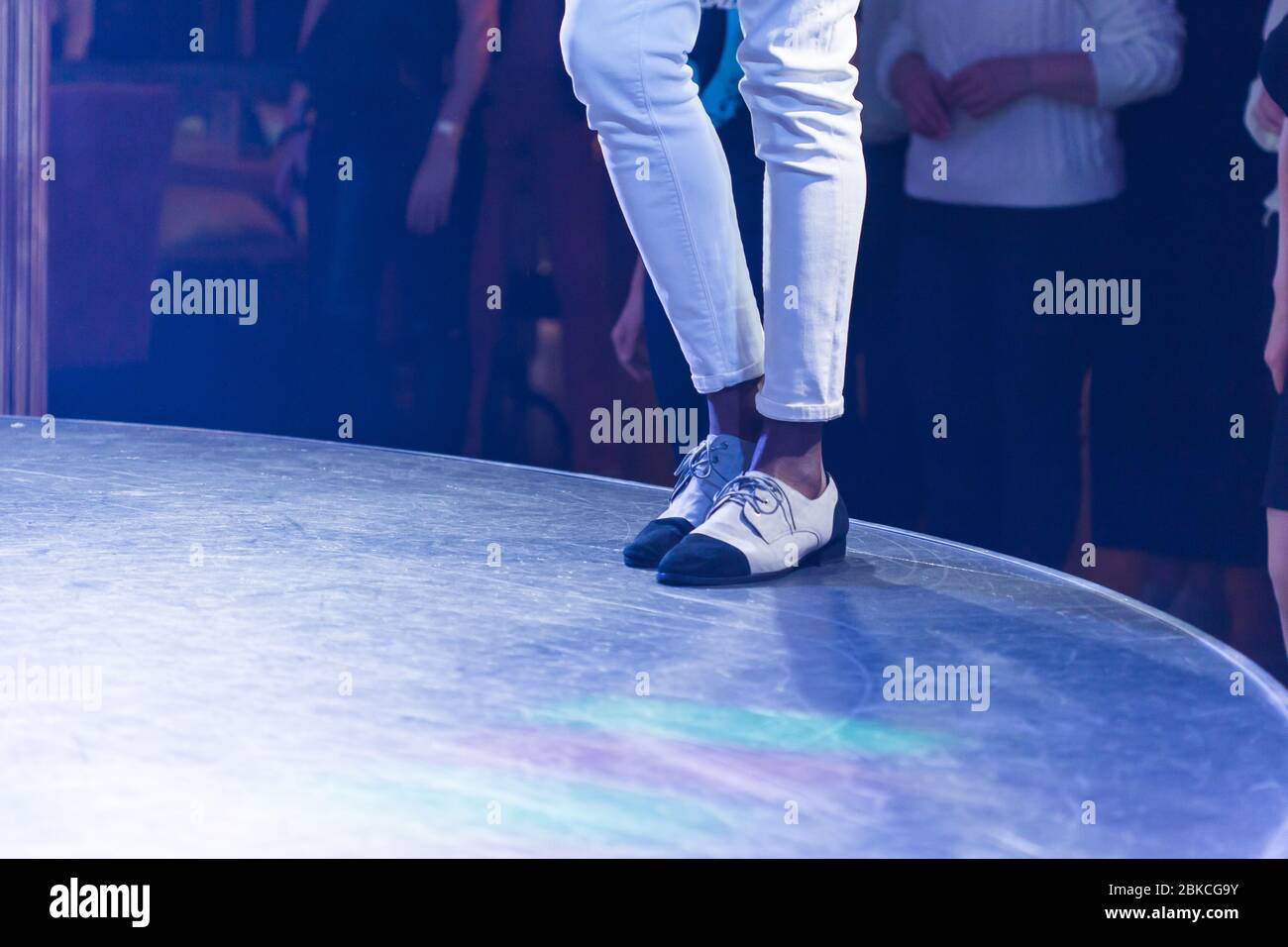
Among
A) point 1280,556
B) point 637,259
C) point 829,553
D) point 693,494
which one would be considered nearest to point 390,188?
point 637,259

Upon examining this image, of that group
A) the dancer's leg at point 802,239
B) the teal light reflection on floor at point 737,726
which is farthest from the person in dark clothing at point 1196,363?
the teal light reflection on floor at point 737,726

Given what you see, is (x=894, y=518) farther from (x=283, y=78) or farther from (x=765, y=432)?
(x=283, y=78)

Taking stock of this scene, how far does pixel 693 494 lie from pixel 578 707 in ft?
1.83

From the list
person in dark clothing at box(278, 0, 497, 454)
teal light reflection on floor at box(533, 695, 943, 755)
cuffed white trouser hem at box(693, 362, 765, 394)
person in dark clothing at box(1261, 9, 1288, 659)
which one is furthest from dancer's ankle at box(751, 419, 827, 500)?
person in dark clothing at box(278, 0, 497, 454)

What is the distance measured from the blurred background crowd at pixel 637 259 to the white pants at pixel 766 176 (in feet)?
2.21

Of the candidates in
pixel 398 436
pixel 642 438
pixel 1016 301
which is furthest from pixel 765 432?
pixel 398 436

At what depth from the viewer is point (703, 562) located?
1287 mm

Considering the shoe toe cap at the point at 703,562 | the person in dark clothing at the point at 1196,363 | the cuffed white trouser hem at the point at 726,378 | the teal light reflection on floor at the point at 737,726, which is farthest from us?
the person in dark clothing at the point at 1196,363

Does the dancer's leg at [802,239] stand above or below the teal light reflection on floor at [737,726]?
above

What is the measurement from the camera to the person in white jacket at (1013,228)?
6.61 ft

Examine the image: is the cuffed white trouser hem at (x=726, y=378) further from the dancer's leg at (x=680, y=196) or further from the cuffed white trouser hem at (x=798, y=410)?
the cuffed white trouser hem at (x=798, y=410)

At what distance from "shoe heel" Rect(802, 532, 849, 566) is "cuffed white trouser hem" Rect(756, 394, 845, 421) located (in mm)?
119

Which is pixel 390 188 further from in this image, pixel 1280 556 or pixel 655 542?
pixel 1280 556

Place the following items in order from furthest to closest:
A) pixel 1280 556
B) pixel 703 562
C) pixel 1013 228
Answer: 1. pixel 1013 228
2. pixel 1280 556
3. pixel 703 562
